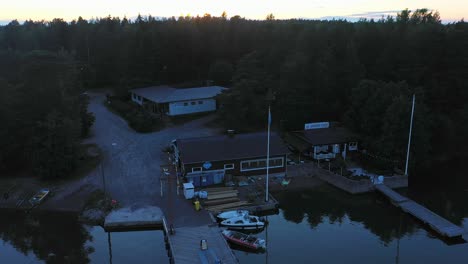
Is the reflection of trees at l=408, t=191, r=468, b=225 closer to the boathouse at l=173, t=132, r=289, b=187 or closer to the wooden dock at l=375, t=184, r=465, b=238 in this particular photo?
the wooden dock at l=375, t=184, r=465, b=238

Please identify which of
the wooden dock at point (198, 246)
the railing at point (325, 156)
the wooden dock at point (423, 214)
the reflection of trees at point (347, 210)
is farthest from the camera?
the railing at point (325, 156)

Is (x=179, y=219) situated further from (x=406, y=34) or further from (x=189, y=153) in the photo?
(x=406, y=34)

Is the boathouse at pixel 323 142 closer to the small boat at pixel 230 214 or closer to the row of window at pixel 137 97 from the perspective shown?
the small boat at pixel 230 214

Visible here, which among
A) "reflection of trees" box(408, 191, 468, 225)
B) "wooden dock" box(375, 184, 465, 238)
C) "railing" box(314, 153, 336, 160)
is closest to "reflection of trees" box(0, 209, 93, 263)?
"railing" box(314, 153, 336, 160)

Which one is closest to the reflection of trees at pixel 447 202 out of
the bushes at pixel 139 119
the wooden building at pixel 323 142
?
the wooden building at pixel 323 142

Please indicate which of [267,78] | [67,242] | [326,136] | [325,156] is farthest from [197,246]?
[267,78]

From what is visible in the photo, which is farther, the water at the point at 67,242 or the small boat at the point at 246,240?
the small boat at the point at 246,240

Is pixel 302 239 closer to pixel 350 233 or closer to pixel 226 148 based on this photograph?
pixel 350 233
